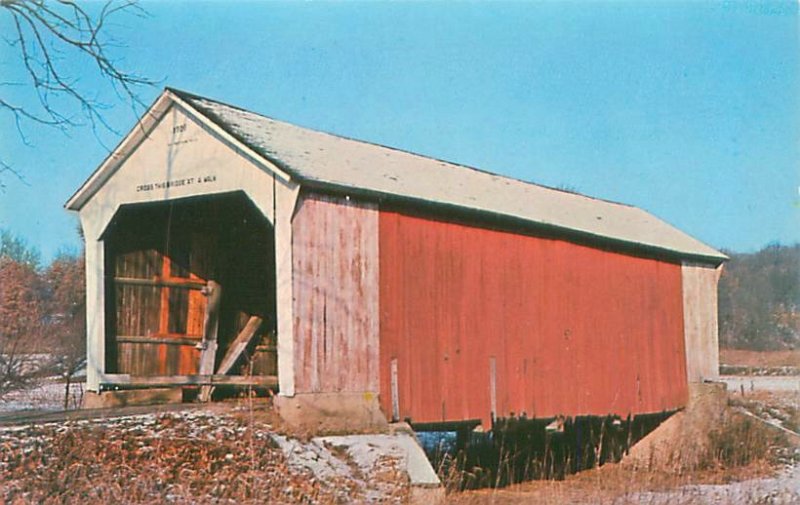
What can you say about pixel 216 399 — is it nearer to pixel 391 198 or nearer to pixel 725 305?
pixel 391 198

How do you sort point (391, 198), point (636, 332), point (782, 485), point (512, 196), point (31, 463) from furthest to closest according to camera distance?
point (636, 332), point (512, 196), point (782, 485), point (391, 198), point (31, 463)

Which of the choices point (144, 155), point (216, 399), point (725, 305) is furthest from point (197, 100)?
point (725, 305)

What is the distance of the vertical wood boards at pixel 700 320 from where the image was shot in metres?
22.4

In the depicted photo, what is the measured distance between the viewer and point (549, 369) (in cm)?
1792

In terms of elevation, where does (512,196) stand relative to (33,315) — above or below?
above

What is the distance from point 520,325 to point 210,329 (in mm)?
5270

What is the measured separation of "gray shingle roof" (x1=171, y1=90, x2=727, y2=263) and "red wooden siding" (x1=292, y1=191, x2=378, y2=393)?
46cm

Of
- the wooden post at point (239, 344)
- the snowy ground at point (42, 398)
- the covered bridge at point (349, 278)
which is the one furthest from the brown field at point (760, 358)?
the wooden post at point (239, 344)

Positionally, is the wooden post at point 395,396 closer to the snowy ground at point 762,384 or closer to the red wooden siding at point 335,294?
the red wooden siding at point 335,294

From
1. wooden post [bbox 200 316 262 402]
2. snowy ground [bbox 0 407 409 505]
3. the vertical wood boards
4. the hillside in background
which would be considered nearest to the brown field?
the hillside in background

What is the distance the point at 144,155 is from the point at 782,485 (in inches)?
437

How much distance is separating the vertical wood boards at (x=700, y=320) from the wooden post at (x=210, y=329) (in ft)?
34.3

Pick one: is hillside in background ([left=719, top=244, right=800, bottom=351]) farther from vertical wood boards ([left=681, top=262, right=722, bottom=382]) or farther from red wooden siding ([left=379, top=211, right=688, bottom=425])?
red wooden siding ([left=379, top=211, right=688, bottom=425])

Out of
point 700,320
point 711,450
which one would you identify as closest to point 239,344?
point 711,450
